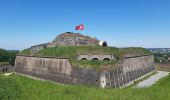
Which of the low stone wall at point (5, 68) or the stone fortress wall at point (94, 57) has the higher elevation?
the stone fortress wall at point (94, 57)

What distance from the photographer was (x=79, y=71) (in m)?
18.0

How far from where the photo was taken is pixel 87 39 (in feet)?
80.5

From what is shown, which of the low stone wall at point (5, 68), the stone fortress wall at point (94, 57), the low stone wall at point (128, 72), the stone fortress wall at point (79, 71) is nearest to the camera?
the stone fortress wall at point (79, 71)

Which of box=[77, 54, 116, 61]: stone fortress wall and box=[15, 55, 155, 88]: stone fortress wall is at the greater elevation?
box=[77, 54, 116, 61]: stone fortress wall

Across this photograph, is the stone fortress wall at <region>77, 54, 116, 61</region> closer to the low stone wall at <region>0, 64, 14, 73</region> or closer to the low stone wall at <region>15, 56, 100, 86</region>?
the low stone wall at <region>15, 56, 100, 86</region>

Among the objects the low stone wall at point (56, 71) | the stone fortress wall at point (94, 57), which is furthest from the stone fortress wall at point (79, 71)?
the stone fortress wall at point (94, 57)

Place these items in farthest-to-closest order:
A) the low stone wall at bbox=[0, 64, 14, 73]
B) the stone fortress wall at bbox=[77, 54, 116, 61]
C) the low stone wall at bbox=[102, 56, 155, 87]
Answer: the low stone wall at bbox=[0, 64, 14, 73]
the stone fortress wall at bbox=[77, 54, 116, 61]
the low stone wall at bbox=[102, 56, 155, 87]

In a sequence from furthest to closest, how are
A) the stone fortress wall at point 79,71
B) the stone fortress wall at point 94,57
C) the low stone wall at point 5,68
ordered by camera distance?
the low stone wall at point 5,68 → the stone fortress wall at point 94,57 → the stone fortress wall at point 79,71

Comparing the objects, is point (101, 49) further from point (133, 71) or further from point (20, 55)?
point (20, 55)

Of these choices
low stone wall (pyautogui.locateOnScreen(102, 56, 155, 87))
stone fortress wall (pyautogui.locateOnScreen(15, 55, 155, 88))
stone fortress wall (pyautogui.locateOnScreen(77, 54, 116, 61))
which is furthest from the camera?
stone fortress wall (pyautogui.locateOnScreen(77, 54, 116, 61))

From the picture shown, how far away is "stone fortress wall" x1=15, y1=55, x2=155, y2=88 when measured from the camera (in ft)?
56.0

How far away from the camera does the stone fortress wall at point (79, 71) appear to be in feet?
56.0

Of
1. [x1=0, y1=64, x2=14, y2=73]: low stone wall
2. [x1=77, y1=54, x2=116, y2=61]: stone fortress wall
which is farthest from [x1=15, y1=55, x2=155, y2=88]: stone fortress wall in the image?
[x1=0, y1=64, x2=14, y2=73]: low stone wall

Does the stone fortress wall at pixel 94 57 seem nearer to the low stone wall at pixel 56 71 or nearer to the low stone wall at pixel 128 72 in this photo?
the low stone wall at pixel 128 72
